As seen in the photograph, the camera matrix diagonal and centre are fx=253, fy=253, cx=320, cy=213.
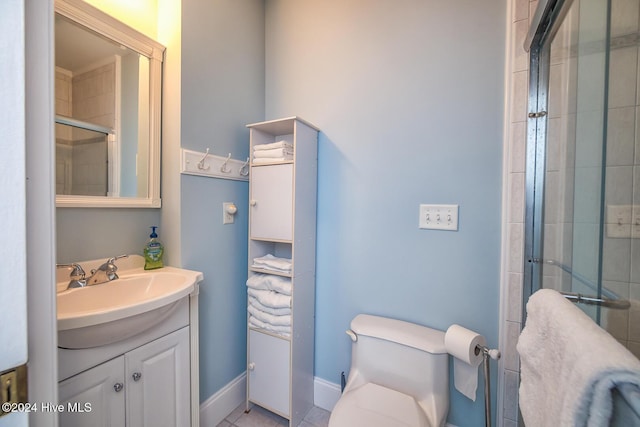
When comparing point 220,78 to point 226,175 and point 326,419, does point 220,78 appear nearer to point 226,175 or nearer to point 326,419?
point 226,175

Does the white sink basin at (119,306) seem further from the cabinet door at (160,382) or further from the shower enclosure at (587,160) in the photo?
the shower enclosure at (587,160)

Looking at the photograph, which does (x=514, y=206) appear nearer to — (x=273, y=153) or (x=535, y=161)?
(x=535, y=161)

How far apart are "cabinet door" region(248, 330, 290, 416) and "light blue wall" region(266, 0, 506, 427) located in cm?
27

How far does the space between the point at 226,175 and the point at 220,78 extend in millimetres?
554

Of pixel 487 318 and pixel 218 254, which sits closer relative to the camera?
pixel 487 318

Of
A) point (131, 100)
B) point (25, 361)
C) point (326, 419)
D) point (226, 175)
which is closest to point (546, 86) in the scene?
point (226, 175)

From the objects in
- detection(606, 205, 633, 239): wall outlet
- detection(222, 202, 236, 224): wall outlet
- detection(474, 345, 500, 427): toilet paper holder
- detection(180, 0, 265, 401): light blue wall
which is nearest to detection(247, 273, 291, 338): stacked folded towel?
detection(180, 0, 265, 401): light blue wall

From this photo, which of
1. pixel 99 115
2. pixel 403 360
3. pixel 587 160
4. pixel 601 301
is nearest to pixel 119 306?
pixel 99 115

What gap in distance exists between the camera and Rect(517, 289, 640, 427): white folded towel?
41 cm

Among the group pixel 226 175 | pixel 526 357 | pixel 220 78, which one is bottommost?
pixel 526 357

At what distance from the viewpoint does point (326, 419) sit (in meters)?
1.46

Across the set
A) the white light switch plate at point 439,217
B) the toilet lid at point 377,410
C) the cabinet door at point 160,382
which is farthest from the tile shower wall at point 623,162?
→ the cabinet door at point 160,382

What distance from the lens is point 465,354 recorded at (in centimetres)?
98

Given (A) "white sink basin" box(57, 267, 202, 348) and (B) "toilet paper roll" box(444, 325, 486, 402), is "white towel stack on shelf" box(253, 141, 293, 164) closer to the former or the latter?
(A) "white sink basin" box(57, 267, 202, 348)
